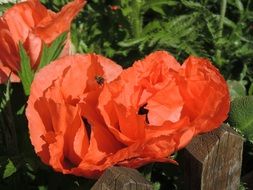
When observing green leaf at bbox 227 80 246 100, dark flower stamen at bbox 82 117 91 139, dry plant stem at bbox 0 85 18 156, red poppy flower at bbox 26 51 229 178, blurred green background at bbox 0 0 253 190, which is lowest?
green leaf at bbox 227 80 246 100

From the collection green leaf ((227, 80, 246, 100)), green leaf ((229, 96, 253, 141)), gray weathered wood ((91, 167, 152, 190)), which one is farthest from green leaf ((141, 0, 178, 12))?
gray weathered wood ((91, 167, 152, 190))

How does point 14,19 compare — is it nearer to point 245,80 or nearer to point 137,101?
point 137,101

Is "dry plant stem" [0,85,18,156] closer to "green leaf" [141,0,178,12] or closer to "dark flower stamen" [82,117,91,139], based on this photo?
"dark flower stamen" [82,117,91,139]

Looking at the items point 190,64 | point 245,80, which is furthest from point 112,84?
point 245,80

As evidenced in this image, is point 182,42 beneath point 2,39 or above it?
beneath

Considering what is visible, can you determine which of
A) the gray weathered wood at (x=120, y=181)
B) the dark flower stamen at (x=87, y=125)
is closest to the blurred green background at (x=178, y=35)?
the dark flower stamen at (x=87, y=125)

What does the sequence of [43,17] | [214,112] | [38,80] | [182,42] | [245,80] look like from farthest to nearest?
[245,80]
[182,42]
[43,17]
[38,80]
[214,112]

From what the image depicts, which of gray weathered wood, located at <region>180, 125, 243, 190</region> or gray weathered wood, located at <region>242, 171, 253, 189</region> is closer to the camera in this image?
gray weathered wood, located at <region>180, 125, 243, 190</region>
